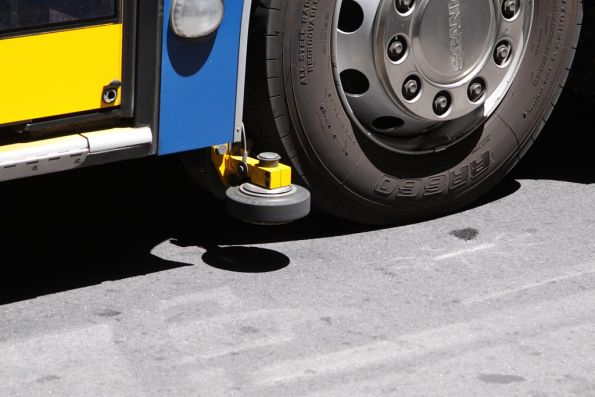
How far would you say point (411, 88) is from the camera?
4352 millimetres

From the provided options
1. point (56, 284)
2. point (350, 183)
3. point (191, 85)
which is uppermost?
point (191, 85)

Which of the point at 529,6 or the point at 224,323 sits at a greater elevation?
the point at 529,6

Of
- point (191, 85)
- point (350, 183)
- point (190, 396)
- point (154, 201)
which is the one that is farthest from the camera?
point (154, 201)

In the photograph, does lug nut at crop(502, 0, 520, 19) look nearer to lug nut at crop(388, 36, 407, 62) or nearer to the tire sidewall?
the tire sidewall

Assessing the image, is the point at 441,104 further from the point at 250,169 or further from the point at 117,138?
the point at 117,138

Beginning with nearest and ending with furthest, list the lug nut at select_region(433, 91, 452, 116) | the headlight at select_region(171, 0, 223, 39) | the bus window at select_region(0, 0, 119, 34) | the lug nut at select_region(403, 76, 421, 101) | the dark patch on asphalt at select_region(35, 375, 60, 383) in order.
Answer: the dark patch on asphalt at select_region(35, 375, 60, 383)
the bus window at select_region(0, 0, 119, 34)
the headlight at select_region(171, 0, 223, 39)
the lug nut at select_region(403, 76, 421, 101)
the lug nut at select_region(433, 91, 452, 116)

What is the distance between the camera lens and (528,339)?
3.71m

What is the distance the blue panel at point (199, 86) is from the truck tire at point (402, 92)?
0.19 metres

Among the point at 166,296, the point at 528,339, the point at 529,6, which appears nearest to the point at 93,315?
the point at 166,296

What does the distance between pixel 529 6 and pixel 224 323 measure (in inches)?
63.3

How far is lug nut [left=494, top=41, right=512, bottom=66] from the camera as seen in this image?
14.9 ft

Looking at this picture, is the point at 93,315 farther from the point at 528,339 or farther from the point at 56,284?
the point at 528,339

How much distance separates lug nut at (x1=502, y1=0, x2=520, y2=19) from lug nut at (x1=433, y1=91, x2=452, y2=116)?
34cm

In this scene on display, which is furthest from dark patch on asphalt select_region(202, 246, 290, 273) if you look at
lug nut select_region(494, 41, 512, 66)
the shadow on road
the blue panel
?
lug nut select_region(494, 41, 512, 66)
